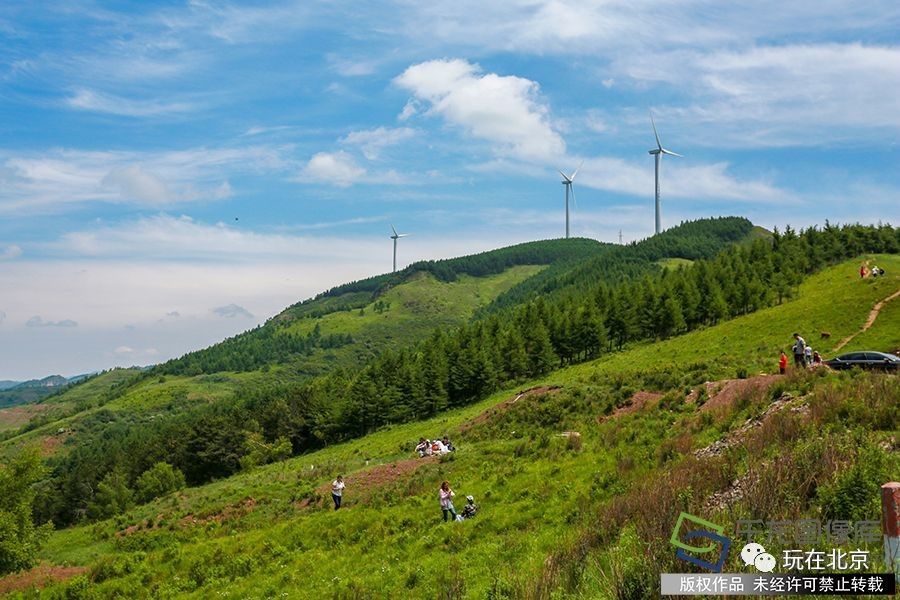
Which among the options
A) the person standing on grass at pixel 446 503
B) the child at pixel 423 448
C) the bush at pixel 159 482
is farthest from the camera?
the bush at pixel 159 482

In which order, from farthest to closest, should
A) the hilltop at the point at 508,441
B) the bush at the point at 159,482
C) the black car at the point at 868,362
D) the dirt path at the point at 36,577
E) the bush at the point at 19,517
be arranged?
the bush at the point at 159,482 → the bush at the point at 19,517 → the black car at the point at 868,362 → the dirt path at the point at 36,577 → the hilltop at the point at 508,441

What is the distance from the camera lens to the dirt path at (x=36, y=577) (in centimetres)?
3242

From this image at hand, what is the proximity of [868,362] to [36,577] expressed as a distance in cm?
5143

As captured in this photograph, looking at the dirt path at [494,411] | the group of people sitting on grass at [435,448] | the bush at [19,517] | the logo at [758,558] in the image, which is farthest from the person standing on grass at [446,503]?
the bush at [19,517]

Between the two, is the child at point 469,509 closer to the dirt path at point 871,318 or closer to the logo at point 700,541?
the logo at point 700,541

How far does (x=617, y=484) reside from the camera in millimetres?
22234

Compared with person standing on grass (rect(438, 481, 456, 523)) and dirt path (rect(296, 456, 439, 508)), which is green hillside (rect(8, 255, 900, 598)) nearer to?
dirt path (rect(296, 456, 439, 508))

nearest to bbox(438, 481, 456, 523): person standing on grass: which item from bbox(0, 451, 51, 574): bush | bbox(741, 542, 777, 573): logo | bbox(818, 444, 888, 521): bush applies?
bbox(818, 444, 888, 521): bush

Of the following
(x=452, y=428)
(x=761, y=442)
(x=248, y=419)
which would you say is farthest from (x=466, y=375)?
(x=761, y=442)

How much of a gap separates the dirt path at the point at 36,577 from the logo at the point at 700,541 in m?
32.9

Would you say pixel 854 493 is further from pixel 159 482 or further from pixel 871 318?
pixel 159 482

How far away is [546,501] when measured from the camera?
23.7 meters

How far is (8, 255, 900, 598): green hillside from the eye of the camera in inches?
504

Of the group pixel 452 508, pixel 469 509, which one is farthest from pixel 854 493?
pixel 452 508
